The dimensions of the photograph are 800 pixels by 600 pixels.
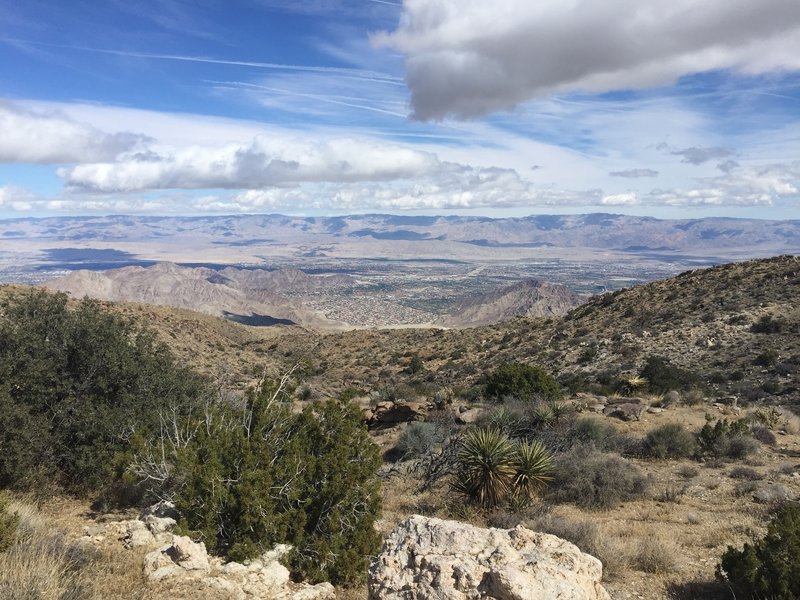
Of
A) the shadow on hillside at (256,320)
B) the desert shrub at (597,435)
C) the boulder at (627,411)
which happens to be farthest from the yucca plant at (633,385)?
the shadow on hillside at (256,320)

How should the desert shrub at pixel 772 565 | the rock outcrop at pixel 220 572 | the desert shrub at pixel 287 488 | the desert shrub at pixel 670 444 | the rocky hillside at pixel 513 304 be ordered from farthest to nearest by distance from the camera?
the rocky hillside at pixel 513 304
the desert shrub at pixel 670 444
the desert shrub at pixel 287 488
the rock outcrop at pixel 220 572
the desert shrub at pixel 772 565

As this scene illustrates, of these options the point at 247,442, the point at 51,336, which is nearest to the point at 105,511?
the point at 247,442

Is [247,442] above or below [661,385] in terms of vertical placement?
above

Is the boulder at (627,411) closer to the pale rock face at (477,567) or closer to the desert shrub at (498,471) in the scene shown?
the desert shrub at (498,471)

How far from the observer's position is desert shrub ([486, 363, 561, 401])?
1967 centimetres

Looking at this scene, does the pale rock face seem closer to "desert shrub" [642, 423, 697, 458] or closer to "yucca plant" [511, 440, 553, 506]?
"yucca plant" [511, 440, 553, 506]

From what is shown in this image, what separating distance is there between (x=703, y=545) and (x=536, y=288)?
547ft

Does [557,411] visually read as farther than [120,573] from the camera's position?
Yes

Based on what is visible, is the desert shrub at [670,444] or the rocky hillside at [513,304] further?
the rocky hillside at [513,304]

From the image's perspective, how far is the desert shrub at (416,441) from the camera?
15.0m

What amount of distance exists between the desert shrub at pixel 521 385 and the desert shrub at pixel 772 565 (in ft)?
41.2

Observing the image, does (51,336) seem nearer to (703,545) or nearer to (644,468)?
(703,545)

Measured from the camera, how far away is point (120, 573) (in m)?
6.31

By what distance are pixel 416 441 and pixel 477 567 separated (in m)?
10.5
